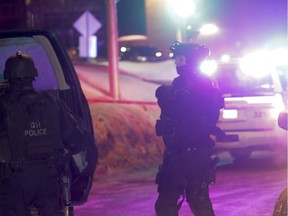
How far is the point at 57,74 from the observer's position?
19.9ft

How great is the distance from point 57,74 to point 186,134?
1.13 m

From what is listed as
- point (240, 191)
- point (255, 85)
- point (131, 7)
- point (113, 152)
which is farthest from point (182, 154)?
point (131, 7)

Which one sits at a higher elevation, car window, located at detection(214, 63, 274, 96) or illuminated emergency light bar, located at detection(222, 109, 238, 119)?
car window, located at detection(214, 63, 274, 96)

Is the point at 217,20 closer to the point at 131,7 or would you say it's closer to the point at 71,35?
the point at 131,7

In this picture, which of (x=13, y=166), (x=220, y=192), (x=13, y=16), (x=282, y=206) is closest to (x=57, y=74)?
(x=13, y=166)

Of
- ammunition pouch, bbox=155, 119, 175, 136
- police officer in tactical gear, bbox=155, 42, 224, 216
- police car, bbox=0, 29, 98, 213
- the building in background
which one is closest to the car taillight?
police officer in tactical gear, bbox=155, 42, 224, 216

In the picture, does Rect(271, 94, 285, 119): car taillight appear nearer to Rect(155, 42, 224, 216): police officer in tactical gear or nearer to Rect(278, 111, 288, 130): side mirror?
Rect(155, 42, 224, 216): police officer in tactical gear

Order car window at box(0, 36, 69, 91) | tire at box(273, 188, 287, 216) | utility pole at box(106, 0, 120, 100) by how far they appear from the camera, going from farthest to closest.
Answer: utility pole at box(106, 0, 120, 100) → car window at box(0, 36, 69, 91) → tire at box(273, 188, 287, 216)

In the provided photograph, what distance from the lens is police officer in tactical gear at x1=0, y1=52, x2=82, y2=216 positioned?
199 inches

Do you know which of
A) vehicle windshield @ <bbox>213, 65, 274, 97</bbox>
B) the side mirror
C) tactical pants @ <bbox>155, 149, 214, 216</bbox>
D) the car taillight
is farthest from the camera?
vehicle windshield @ <bbox>213, 65, 274, 97</bbox>

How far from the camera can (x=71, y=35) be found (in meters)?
48.3

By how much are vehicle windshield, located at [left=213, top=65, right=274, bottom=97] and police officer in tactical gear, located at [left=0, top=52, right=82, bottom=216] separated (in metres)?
7.36

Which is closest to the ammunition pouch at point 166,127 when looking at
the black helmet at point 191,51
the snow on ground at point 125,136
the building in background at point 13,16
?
the black helmet at point 191,51

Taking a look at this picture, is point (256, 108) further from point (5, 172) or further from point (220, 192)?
point (5, 172)
